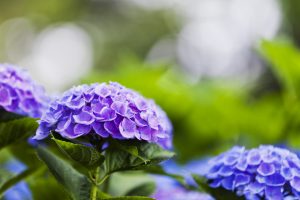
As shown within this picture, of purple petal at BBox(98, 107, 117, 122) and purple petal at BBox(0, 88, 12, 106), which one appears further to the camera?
purple petal at BBox(0, 88, 12, 106)

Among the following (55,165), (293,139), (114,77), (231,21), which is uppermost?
(231,21)

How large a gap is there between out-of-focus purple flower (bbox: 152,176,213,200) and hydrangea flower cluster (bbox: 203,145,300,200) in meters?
0.28

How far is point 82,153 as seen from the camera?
1.05 meters

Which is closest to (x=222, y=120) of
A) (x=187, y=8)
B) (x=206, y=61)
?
(x=206, y=61)

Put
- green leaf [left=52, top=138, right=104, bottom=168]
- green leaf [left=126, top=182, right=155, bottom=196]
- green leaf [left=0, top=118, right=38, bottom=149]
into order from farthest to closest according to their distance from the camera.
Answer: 1. green leaf [left=126, top=182, right=155, bottom=196]
2. green leaf [left=0, top=118, right=38, bottom=149]
3. green leaf [left=52, top=138, right=104, bottom=168]

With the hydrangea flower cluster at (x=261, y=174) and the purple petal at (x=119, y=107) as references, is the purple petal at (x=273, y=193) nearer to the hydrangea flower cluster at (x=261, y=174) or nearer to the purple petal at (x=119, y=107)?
the hydrangea flower cluster at (x=261, y=174)

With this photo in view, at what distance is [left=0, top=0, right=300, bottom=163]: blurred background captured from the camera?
225 cm

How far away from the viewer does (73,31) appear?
1262 centimetres

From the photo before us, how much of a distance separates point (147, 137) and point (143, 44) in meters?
11.4

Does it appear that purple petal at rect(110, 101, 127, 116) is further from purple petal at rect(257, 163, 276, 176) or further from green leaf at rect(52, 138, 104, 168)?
purple petal at rect(257, 163, 276, 176)

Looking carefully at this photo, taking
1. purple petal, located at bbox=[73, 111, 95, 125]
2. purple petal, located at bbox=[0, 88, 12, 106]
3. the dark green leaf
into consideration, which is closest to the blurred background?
the dark green leaf

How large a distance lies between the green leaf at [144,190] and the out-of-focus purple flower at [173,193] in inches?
5.9

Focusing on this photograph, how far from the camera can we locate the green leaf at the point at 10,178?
4.35 ft

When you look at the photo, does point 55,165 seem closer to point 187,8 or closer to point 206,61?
point 206,61
